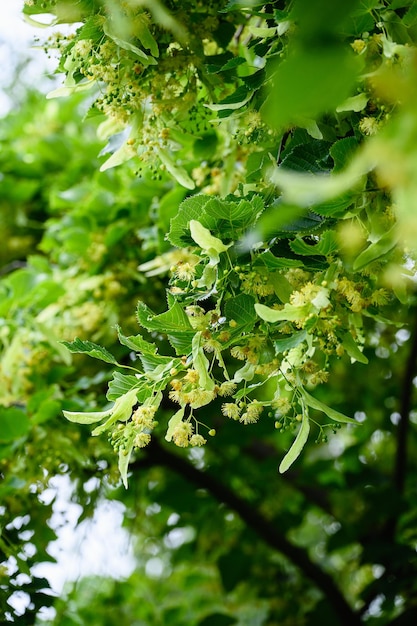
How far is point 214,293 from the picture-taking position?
75 centimetres

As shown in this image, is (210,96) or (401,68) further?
(210,96)

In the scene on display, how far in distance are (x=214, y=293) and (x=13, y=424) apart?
526mm

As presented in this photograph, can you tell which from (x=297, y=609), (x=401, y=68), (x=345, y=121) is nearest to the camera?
(x=401, y=68)

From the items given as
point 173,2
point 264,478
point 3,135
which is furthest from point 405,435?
point 3,135

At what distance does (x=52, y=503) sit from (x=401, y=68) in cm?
91

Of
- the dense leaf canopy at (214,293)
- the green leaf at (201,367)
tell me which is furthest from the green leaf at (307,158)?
the green leaf at (201,367)

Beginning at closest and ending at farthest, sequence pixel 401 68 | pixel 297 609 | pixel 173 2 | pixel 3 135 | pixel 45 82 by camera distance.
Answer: pixel 401 68
pixel 173 2
pixel 297 609
pixel 3 135
pixel 45 82

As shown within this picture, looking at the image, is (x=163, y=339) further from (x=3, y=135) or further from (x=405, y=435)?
(x=3, y=135)

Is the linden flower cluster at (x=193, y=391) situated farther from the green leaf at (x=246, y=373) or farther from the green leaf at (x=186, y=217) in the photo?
the green leaf at (x=186, y=217)

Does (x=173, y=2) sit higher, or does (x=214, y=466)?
(x=173, y=2)

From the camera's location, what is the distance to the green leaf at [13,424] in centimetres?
112

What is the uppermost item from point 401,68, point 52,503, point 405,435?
point 401,68

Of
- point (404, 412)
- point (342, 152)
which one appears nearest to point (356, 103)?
point (342, 152)

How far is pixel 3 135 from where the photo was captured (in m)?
2.01
